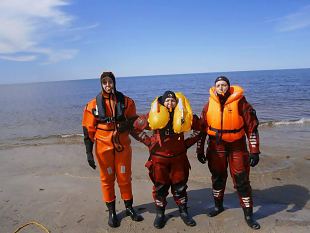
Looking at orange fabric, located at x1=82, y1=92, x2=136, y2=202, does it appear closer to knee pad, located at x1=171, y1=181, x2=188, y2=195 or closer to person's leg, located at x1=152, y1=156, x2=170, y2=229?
person's leg, located at x1=152, y1=156, x2=170, y2=229

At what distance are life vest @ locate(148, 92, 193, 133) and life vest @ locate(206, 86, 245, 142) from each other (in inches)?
15.1

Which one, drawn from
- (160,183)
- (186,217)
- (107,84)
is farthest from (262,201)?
(107,84)

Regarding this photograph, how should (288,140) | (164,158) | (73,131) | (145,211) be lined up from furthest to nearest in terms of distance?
(73,131) → (288,140) → (145,211) → (164,158)

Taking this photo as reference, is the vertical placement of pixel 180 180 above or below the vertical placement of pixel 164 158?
below

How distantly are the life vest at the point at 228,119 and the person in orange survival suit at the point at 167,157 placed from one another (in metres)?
0.28

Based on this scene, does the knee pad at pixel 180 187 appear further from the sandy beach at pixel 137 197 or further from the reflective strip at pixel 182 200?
the sandy beach at pixel 137 197

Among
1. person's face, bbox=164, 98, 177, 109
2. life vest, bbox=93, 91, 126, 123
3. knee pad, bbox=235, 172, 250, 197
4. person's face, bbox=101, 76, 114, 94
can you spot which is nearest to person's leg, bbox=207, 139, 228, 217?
knee pad, bbox=235, 172, 250, 197

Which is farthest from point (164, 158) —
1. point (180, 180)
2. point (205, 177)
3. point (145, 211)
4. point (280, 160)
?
point (280, 160)

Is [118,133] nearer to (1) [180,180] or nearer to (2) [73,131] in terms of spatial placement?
(1) [180,180]

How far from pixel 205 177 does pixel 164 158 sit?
2.76 meters

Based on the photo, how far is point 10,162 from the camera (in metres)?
8.45

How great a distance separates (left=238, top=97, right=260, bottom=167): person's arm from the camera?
425 cm

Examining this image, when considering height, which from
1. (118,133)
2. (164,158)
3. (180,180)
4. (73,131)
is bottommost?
(73,131)

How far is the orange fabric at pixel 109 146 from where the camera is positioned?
174 inches
